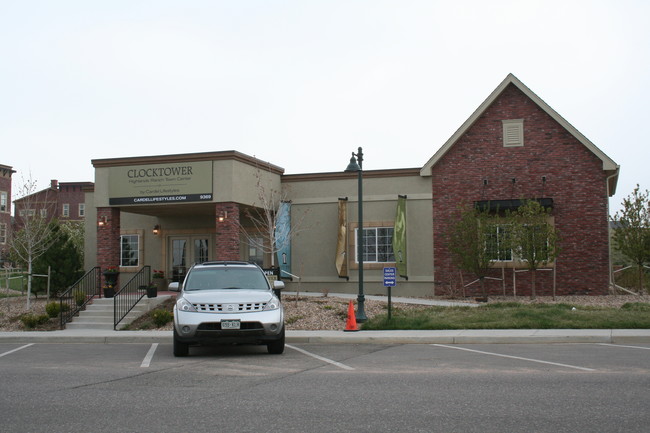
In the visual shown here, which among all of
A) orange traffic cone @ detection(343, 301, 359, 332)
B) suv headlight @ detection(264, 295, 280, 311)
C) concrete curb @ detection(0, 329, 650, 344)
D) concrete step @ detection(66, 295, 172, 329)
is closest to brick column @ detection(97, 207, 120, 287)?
concrete step @ detection(66, 295, 172, 329)

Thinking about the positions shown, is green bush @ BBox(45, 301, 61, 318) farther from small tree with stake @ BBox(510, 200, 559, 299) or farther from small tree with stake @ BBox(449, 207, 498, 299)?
small tree with stake @ BBox(510, 200, 559, 299)

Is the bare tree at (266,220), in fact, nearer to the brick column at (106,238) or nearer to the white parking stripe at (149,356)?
the brick column at (106,238)

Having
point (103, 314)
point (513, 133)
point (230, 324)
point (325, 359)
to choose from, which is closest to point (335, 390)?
point (325, 359)

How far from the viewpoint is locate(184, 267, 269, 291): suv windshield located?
13.4 meters

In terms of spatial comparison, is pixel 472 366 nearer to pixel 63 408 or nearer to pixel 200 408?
pixel 200 408

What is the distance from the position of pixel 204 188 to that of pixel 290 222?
4289 millimetres

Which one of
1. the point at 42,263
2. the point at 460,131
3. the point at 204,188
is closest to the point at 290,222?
the point at 204,188

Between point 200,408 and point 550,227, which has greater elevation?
point 550,227

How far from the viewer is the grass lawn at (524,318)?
15898 mm

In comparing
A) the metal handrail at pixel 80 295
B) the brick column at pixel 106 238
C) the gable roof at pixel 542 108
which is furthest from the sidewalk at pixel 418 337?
the gable roof at pixel 542 108

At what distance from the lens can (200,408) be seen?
25.1 ft

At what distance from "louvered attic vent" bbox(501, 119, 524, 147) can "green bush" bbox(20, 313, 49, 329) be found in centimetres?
1568

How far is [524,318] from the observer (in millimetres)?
16703

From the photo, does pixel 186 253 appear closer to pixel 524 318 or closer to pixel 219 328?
pixel 524 318
